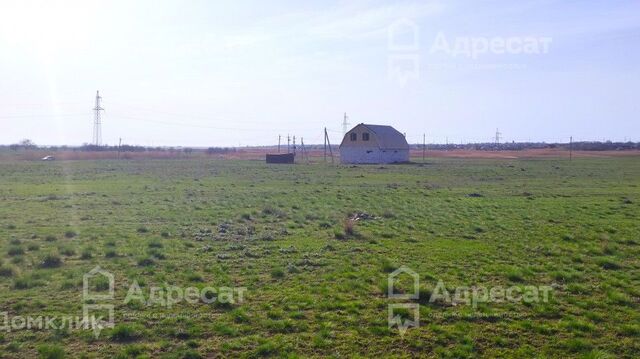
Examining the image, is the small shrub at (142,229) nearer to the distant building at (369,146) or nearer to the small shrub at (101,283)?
the small shrub at (101,283)

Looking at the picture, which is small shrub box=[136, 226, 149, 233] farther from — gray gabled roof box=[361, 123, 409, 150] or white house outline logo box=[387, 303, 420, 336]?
gray gabled roof box=[361, 123, 409, 150]

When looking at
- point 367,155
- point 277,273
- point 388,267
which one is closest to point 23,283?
point 277,273

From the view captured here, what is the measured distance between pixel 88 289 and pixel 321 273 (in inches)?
163

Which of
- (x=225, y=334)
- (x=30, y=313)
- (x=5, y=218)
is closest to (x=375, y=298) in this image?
(x=225, y=334)

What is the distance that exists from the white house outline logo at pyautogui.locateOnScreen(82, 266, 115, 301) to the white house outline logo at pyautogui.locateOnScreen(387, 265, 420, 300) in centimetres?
458

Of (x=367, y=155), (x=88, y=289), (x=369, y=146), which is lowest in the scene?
(x=88, y=289)

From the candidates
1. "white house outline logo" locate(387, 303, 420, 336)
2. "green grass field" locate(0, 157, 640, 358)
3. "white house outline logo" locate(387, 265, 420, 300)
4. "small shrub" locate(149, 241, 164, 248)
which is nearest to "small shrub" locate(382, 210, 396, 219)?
"green grass field" locate(0, 157, 640, 358)

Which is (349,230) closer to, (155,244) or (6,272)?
(155,244)

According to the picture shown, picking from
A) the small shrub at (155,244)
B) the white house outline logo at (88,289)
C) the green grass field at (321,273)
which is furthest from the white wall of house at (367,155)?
the white house outline logo at (88,289)

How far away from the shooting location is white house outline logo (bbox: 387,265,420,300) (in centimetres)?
895

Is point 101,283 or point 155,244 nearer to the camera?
point 101,283

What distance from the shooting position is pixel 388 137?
71.0 metres

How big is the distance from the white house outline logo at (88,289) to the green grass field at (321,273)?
95 mm

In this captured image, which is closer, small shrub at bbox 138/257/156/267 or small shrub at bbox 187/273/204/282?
small shrub at bbox 187/273/204/282
